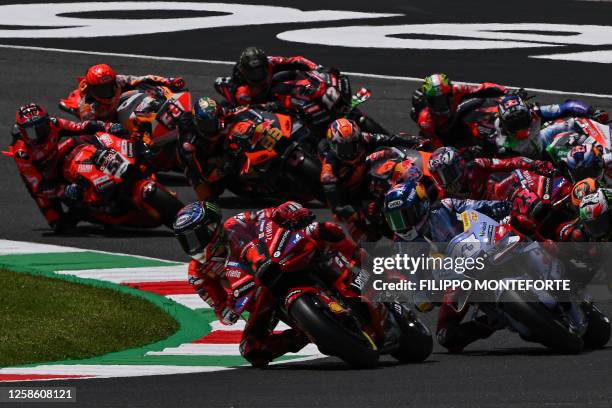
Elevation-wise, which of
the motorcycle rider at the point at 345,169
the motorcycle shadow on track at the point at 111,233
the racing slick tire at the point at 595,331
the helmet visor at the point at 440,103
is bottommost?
the motorcycle shadow on track at the point at 111,233

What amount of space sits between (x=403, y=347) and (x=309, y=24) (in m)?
20.9

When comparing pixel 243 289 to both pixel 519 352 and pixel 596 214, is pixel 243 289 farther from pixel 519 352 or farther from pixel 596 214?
pixel 596 214

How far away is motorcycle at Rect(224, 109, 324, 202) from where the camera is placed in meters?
19.5

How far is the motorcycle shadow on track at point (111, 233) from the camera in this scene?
1905 centimetres

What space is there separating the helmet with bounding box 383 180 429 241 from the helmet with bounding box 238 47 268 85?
331 inches

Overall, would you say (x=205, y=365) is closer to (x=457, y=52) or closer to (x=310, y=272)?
(x=310, y=272)

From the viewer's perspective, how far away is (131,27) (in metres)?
32.6

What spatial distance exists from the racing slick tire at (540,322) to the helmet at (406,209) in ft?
2.94

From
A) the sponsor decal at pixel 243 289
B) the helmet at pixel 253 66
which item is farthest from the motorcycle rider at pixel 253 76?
the sponsor decal at pixel 243 289

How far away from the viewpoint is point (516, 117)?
17.2 meters

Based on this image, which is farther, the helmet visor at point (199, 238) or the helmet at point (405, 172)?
the helmet at point (405, 172)

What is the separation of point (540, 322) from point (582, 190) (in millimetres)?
1595

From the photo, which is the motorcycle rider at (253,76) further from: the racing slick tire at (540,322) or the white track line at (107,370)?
the racing slick tire at (540,322)

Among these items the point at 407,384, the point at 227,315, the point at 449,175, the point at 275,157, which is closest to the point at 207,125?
the point at 275,157
